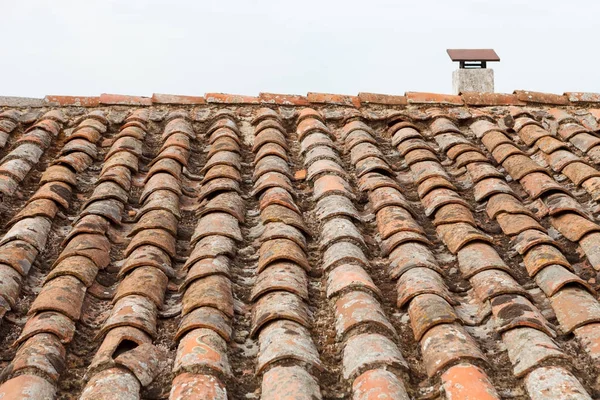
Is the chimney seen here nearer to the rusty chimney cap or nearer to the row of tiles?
the rusty chimney cap

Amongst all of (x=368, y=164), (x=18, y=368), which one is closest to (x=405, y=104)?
(x=368, y=164)

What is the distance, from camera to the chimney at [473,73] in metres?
8.28

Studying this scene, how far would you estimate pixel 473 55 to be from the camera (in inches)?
331

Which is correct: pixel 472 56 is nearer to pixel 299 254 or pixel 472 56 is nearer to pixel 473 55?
pixel 473 55

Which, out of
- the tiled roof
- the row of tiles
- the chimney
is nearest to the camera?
the tiled roof

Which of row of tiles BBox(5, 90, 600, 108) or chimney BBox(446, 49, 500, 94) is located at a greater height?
chimney BBox(446, 49, 500, 94)

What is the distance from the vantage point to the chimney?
8.28 m

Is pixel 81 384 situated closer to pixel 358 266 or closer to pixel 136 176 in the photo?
pixel 358 266

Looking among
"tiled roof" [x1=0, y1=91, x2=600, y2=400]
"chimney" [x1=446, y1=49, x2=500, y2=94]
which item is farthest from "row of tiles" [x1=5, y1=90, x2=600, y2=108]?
"chimney" [x1=446, y1=49, x2=500, y2=94]

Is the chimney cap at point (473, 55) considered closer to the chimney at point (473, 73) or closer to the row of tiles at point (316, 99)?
the chimney at point (473, 73)

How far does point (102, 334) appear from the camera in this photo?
117 inches

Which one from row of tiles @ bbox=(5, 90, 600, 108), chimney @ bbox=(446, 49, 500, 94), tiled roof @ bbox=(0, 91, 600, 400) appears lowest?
tiled roof @ bbox=(0, 91, 600, 400)

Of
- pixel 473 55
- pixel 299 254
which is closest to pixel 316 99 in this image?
pixel 299 254

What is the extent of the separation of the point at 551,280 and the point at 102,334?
206 centimetres
